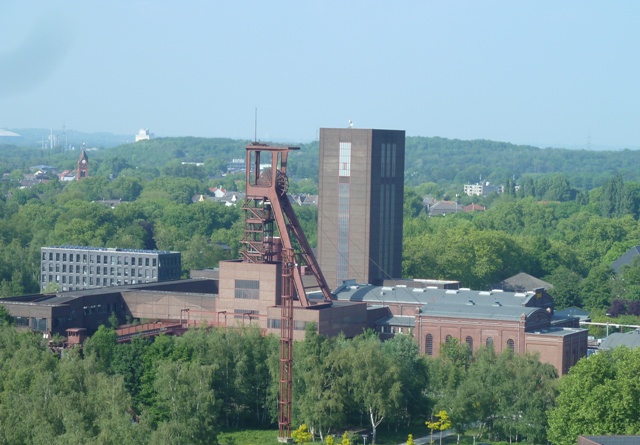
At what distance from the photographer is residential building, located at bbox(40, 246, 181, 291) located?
130 meters

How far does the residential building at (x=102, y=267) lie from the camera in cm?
13012

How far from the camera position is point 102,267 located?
132 meters

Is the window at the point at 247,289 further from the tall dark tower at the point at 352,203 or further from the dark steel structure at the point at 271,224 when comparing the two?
the tall dark tower at the point at 352,203

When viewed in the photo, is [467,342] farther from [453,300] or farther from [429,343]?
[453,300]

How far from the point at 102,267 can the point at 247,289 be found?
34758mm

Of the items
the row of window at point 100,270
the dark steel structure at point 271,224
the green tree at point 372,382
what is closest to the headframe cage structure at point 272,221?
the dark steel structure at point 271,224

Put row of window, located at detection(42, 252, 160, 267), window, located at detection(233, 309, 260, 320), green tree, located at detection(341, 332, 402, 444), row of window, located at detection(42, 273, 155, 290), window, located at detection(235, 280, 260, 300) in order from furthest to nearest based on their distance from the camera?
1. row of window, located at detection(42, 273, 155, 290)
2. row of window, located at detection(42, 252, 160, 267)
3. window, located at detection(235, 280, 260, 300)
4. window, located at detection(233, 309, 260, 320)
5. green tree, located at detection(341, 332, 402, 444)

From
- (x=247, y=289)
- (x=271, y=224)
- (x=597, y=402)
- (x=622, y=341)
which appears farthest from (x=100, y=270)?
(x=597, y=402)

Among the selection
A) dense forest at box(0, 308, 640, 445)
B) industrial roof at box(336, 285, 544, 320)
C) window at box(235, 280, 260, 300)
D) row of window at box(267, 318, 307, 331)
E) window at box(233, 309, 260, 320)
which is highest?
window at box(235, 280, 260, 300)

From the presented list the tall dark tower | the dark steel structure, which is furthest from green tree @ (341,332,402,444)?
the tall dark tower

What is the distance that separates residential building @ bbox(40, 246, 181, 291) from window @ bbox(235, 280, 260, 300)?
28.7 m

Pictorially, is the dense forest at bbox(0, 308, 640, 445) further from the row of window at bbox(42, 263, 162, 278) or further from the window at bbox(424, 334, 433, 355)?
the row of window at bbox(42, 263, 162, 278)

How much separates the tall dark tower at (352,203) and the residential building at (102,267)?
15624mm

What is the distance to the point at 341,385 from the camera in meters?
84.8
